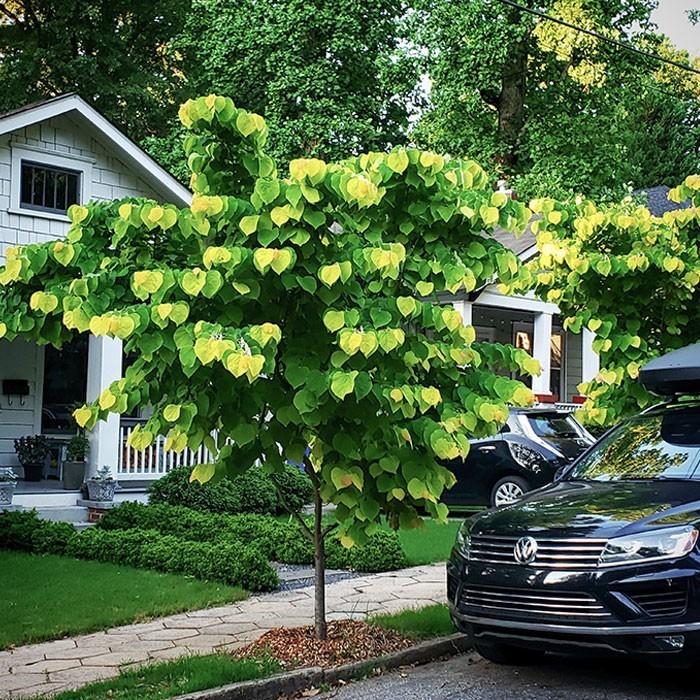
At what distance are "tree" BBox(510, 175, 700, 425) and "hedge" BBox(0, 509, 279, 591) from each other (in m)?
3.69

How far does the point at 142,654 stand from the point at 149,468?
871cm

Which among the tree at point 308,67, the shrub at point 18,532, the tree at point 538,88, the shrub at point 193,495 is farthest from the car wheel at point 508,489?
the tree at point 308,67

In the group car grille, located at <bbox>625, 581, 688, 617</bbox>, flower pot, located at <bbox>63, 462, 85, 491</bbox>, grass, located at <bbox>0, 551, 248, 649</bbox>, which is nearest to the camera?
car grille, located at <bbox>625, 581, 688, 617</bbox>

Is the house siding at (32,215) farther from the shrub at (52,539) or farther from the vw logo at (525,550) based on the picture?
the vw logo at (525,550)

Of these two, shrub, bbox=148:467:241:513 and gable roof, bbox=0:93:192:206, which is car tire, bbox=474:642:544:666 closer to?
shrub, bbox=148:467:241:513

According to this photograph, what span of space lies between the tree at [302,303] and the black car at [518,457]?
25.2 ft

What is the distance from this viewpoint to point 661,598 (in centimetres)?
563

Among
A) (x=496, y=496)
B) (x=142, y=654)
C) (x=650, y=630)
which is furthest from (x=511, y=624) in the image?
(x=496, y=496)

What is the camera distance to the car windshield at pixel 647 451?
6812 mm

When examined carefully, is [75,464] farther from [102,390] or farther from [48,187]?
[48,187]

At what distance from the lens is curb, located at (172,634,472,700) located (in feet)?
19.5

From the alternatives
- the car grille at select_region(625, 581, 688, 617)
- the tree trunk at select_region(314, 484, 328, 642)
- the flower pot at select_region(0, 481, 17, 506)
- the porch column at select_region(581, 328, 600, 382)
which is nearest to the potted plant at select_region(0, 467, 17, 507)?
the flower pot at select_region(0, 481, 17, 506)

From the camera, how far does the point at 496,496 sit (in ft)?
47.4

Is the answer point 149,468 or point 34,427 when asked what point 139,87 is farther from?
point 149,468
